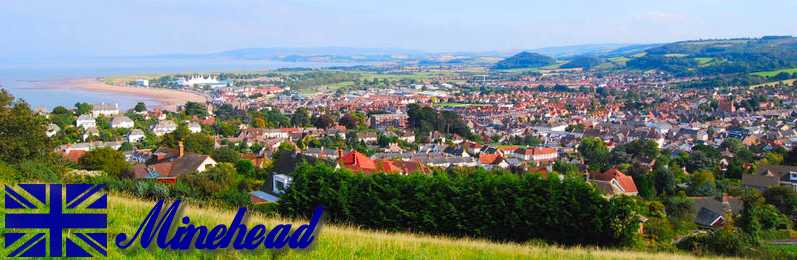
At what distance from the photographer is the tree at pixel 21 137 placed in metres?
16.3

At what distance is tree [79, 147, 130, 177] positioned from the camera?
76.3ft

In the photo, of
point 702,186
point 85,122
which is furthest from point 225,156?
point 85,122

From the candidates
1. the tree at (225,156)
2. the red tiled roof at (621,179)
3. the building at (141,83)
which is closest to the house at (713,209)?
the red tiled roof at (621,179)

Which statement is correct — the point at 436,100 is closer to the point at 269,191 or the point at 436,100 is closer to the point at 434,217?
the point at 269,191

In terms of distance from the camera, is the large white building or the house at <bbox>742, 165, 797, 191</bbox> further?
the large white building

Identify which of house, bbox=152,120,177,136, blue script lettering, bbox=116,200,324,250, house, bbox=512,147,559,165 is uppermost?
blue script lettering, bbox=116,200,324,250

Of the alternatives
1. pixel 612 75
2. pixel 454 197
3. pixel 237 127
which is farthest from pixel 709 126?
pixel 612 75

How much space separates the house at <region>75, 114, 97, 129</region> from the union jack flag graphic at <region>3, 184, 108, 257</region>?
146ft

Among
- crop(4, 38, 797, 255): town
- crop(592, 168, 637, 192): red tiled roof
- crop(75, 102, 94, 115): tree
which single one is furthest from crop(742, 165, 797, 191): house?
crop(75, 102, 94, 115): tree

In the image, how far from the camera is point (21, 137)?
16750mm

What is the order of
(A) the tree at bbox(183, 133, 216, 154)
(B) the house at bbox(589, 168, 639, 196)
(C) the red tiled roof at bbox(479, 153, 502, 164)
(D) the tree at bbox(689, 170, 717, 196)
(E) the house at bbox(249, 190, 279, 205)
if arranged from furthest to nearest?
(C) the red tiled roof at bbox(479, 153, 502, 164) → (A) the tree at bbox(183, 133, 216, 154) → (D) the tree at bbox(689, 170, 717, 196) → (B) the house at bbox(589, 168, 639, 196) → (E) the house at bbox(249, 190, 279, 205)

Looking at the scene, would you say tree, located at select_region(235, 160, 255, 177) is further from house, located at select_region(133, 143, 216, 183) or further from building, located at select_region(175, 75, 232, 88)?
building, located at select_region(175, 75, 232, 88)

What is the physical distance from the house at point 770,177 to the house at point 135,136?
33101 millimetres

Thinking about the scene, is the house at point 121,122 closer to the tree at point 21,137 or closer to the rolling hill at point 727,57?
the tree at point 21,137
